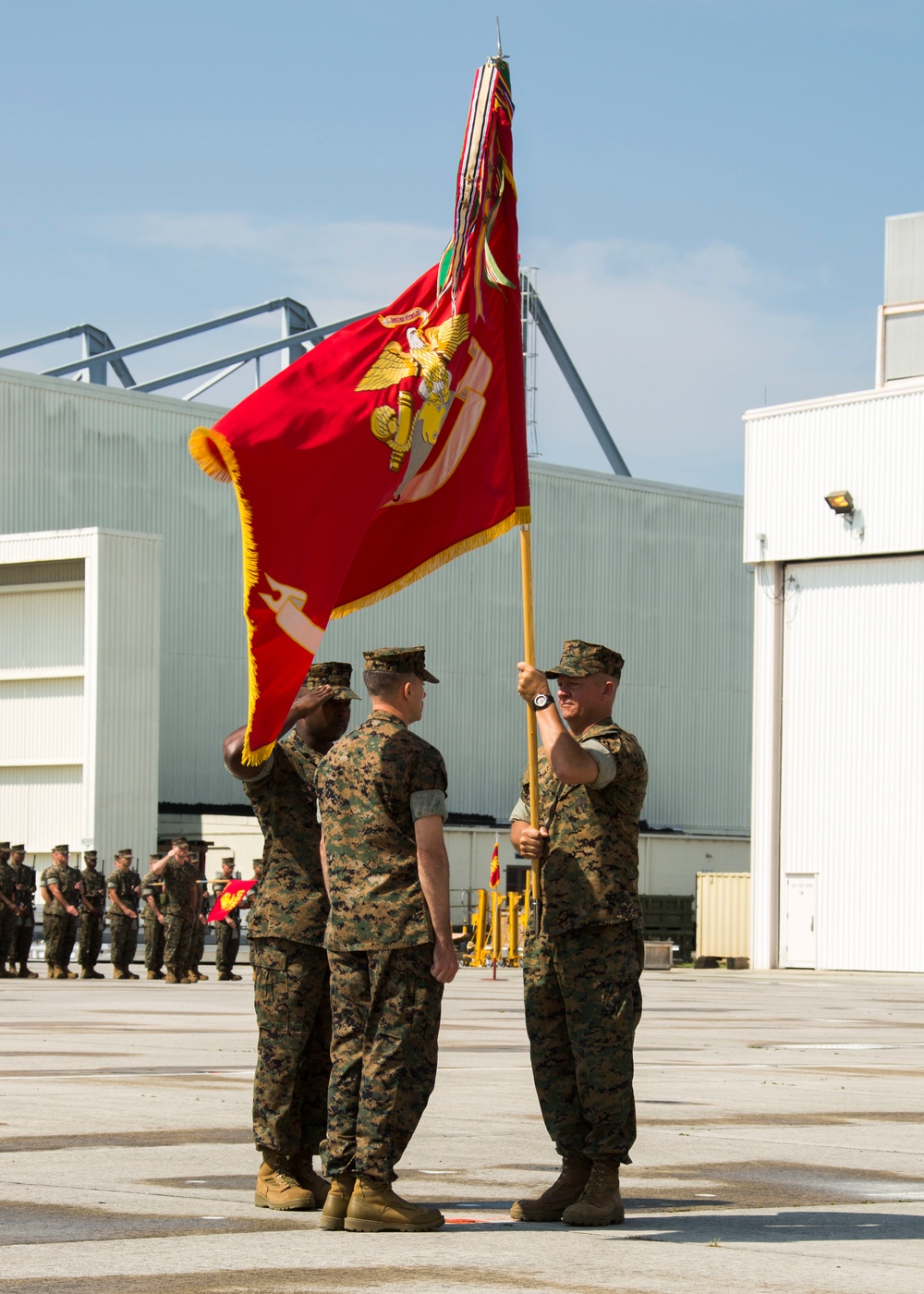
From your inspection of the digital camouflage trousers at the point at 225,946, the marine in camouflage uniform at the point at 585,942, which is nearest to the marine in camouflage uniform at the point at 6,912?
the digital camouflage trousers at the point at 225,946

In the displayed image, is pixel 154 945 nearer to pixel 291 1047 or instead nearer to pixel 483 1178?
pixel 483 1178

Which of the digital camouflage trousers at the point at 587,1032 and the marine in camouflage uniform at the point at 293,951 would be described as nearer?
the digital camouflage trousers at the point at 587,1032

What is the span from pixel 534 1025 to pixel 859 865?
34221mm

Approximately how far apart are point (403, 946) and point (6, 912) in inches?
970

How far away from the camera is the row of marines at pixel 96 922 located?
97.9 ft

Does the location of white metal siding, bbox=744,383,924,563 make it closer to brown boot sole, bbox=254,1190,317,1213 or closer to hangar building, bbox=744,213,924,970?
hangar building, bbox=744,213,924,970

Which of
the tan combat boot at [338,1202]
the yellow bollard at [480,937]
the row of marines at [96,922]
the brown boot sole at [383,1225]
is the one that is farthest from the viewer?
the yellow bollard at [480,937]

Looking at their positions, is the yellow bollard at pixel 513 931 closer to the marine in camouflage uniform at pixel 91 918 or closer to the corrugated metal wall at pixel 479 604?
the marine in camouflage uniform at pixel 91 918

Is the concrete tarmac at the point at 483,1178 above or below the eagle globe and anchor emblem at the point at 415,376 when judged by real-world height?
below

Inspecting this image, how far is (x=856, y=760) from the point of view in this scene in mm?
40875

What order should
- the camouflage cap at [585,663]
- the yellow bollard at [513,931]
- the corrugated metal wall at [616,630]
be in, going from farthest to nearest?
the corrugated metal wall at [616,630] → the yellow bollard at [513,931] → the camouflage cap at [585,663]

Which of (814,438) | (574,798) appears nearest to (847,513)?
(814,438)

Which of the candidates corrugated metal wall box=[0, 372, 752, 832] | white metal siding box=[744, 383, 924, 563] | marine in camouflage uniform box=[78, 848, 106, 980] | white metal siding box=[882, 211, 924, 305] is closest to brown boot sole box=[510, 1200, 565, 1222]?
marine in camouflage uniform box=[78, 848, 106, 980]

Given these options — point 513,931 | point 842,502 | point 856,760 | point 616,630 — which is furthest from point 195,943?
point 616,630
